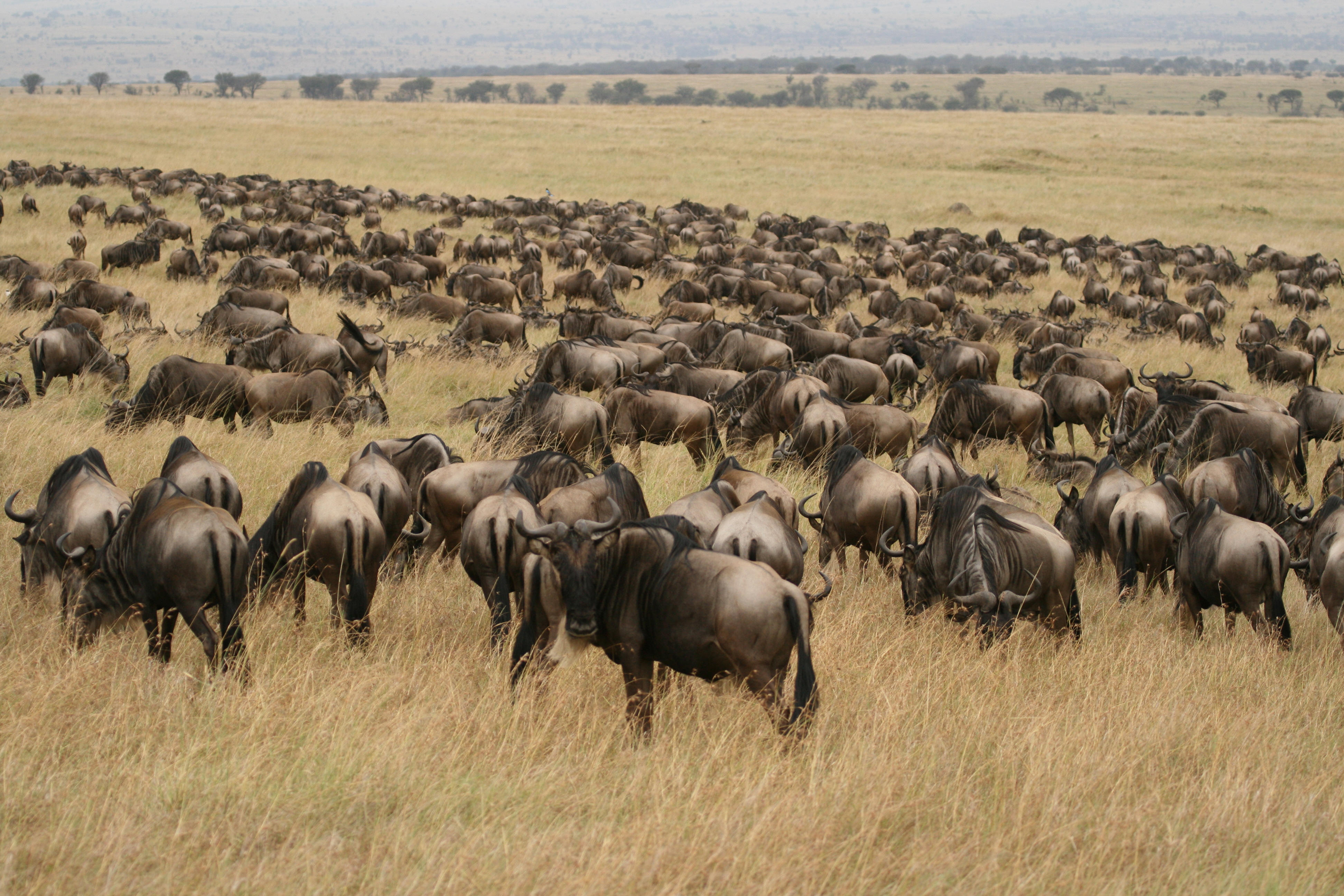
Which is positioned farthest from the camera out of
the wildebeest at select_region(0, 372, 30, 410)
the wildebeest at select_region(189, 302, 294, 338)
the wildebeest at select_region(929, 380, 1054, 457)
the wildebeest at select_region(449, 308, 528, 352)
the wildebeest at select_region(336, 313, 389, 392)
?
the wildebeest at select_region(449, 308, 528, 352)

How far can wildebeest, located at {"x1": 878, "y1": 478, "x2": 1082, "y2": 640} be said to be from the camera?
6207mm

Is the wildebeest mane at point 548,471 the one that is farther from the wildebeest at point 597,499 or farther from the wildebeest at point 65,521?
the wildebeest at point 65,521

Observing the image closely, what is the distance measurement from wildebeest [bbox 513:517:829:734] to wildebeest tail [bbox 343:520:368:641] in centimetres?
118

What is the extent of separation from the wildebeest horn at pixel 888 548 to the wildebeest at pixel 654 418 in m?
3.27

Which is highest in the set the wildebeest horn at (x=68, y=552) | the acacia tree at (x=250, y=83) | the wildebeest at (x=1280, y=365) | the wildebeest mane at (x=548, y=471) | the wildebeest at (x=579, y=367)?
the acacia tree at (x=250, y=83)

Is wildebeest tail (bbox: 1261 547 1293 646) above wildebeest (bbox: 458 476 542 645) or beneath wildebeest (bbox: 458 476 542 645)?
beneath

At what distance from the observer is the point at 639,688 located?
4957 mm

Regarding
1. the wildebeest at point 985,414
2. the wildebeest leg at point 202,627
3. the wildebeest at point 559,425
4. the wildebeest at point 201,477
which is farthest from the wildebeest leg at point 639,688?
the wildebeest at point 985,414

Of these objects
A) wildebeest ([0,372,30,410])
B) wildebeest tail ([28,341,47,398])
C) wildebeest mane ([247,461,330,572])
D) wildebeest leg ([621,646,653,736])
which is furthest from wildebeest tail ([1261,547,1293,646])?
wildebeest tail ([28,341,47,398])

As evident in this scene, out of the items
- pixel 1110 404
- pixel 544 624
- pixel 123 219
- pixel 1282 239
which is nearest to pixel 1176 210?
pixel 1282 239

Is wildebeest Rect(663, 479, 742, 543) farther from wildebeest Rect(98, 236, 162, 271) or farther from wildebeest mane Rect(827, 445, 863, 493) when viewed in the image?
wildebeest Rect(98, 236, 162, 271)

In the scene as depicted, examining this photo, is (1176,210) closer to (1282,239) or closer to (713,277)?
(1282,239)

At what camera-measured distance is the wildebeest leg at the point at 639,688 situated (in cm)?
493

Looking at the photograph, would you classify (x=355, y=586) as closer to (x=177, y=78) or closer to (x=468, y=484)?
(x=468, y=484)
